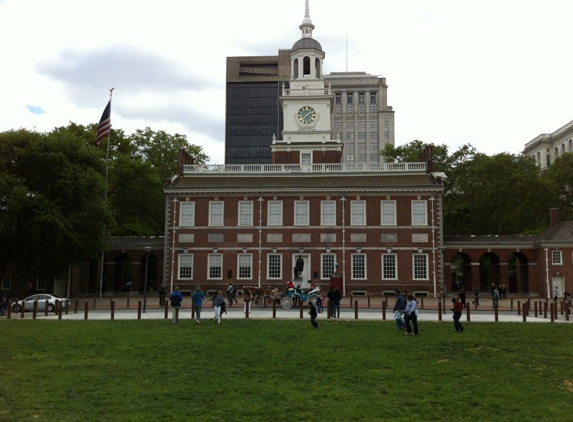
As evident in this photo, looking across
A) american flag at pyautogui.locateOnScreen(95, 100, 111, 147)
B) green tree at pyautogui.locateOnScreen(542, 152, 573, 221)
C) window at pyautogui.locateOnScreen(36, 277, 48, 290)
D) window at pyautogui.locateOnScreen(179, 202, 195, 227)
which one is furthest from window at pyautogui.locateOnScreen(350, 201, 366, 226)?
window at pyautogui.locateOnScreen(36, 277, 48, 290)

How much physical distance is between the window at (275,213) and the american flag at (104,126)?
14.2 m

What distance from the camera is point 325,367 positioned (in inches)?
559

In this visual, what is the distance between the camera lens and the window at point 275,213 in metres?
46.5

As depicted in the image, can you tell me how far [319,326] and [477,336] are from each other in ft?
20.0

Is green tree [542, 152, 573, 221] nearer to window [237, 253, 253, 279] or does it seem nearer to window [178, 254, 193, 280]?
window [237, 253, 253, 279]

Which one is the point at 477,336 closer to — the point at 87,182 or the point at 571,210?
the point at 87,182

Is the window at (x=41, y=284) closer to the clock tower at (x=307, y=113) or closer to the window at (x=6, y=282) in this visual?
the window at (x=6, y=282)

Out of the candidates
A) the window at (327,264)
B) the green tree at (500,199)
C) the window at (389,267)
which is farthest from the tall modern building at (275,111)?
the window at (389,267)

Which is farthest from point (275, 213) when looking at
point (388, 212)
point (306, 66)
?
point (306, 66)

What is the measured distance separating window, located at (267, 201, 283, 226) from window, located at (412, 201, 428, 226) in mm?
10914

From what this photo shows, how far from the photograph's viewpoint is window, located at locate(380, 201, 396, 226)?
45.8 metres

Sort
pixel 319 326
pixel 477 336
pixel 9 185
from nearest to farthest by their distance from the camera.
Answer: pixel 477 336 < pixel 319 326 < pixel 9 185

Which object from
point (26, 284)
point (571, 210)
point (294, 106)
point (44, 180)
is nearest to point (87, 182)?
point (44, 180)

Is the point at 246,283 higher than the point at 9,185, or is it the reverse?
the point at 9,185
